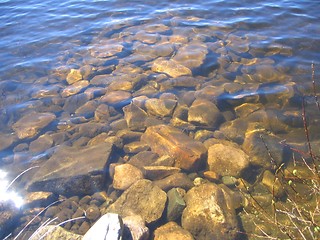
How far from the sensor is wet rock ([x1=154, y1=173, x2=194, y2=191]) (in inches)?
200

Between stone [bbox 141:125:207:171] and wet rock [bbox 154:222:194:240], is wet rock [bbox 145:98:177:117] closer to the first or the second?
stone [bbox 141:125:207:171]

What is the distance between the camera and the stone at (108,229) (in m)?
3.77

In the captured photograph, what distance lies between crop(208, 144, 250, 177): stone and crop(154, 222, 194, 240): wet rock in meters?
1.31

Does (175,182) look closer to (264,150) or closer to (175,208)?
(175,208)

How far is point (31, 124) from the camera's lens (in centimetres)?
644

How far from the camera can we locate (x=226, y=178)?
5.20 meters

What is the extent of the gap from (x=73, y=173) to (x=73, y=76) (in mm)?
3195

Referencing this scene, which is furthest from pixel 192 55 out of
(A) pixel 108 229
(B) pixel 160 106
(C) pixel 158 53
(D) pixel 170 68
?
(A) pixel 108 229

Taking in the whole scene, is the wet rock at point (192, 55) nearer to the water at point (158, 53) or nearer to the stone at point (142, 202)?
the water at point (158, 53)

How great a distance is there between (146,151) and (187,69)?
2.60 meters

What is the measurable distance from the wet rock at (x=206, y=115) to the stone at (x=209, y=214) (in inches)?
64.7

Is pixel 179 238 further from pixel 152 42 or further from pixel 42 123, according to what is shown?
pixel 152 42

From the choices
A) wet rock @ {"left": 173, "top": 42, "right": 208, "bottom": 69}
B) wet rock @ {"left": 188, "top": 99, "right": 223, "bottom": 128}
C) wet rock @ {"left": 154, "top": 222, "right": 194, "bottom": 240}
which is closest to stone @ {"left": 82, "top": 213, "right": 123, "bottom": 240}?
wet rock @ {"left": 154, "top": 222, "right": 194, "bottom": 240}

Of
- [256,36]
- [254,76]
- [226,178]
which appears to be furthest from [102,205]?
[256,36]
